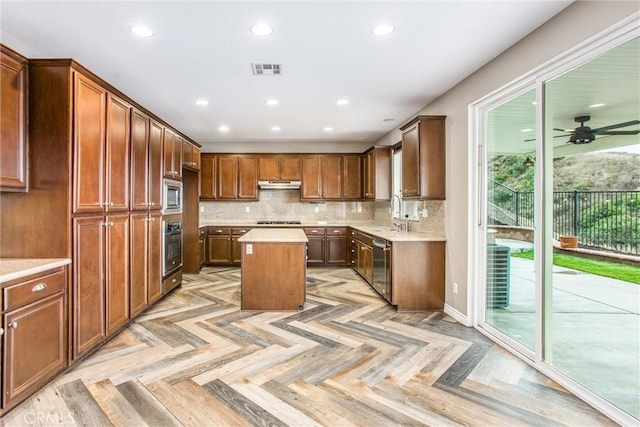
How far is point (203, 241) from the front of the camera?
6.35 meters

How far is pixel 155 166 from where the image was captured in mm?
3852

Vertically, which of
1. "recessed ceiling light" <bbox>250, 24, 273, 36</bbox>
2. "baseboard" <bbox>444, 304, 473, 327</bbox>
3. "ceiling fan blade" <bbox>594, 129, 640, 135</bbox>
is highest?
"recessed ceiling light" <bbox>250, 24, 273, 36</bbox>

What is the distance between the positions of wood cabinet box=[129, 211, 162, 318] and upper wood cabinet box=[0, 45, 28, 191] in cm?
108

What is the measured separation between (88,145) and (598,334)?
4090 mm

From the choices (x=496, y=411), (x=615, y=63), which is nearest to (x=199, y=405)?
(x=496, y=411)

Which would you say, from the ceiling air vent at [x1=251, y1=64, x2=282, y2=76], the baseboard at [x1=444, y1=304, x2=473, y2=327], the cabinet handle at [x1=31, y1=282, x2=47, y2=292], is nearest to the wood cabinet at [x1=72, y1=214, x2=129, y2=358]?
the cabinet handle at [x1=31, y1=282, x2=47, y2=292]

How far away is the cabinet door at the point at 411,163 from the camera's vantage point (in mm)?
3979

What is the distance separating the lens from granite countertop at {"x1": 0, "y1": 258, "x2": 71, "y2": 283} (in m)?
1.95

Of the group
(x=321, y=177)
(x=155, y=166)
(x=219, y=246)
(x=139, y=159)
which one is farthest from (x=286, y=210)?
(x=139, y=159)

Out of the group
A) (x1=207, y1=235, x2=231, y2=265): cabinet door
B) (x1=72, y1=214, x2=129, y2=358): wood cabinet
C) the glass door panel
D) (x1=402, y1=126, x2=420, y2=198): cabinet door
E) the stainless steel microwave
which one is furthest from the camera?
(x1=207, y1=235, x2=231, y2=265): cabinet door

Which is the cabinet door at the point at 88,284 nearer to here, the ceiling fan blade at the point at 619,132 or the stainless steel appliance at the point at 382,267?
the stainless steel appliance at the point at 382,267

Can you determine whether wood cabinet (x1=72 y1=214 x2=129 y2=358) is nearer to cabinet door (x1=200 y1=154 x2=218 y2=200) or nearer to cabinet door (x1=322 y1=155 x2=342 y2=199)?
cabinet door (x1=200 y1=154 x2=218 y2=200)

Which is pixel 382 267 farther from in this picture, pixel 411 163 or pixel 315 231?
pixel 315 231

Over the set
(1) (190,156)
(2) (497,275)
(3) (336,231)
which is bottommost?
(2) (497,275)
